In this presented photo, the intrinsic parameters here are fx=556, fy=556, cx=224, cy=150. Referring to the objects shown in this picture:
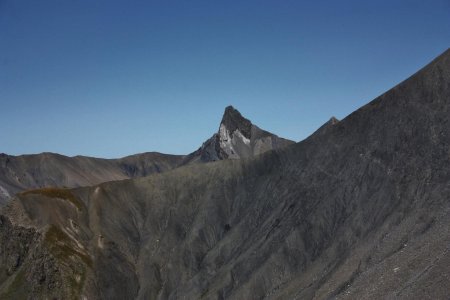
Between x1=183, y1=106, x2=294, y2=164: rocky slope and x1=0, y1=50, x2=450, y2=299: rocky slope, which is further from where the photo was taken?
x1=183, y1=106, x2=294, y2=164: rocky slope

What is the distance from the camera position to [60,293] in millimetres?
84000

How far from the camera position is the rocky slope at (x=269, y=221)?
209 ft

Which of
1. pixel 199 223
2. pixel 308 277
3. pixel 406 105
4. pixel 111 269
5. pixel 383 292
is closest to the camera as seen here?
pixel 383 292

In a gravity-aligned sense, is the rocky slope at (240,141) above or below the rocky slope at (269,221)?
above

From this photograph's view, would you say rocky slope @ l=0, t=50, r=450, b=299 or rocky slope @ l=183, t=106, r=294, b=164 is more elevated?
rocky slope @ l=183, t=106, r=294, b=164

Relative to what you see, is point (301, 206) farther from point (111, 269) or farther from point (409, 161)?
point (111, 269)

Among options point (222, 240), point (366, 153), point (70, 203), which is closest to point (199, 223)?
point (222, 240)

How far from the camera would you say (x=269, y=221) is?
87.8m

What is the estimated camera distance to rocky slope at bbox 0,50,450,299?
6375 centimetres

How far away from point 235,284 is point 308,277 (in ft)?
46.2

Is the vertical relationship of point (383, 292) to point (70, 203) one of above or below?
below

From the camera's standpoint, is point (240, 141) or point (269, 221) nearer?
point (269, 221)

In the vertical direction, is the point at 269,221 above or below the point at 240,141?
below

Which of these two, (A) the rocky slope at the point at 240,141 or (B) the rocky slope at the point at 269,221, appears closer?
(B) the rocky slope at the point at 269,221
